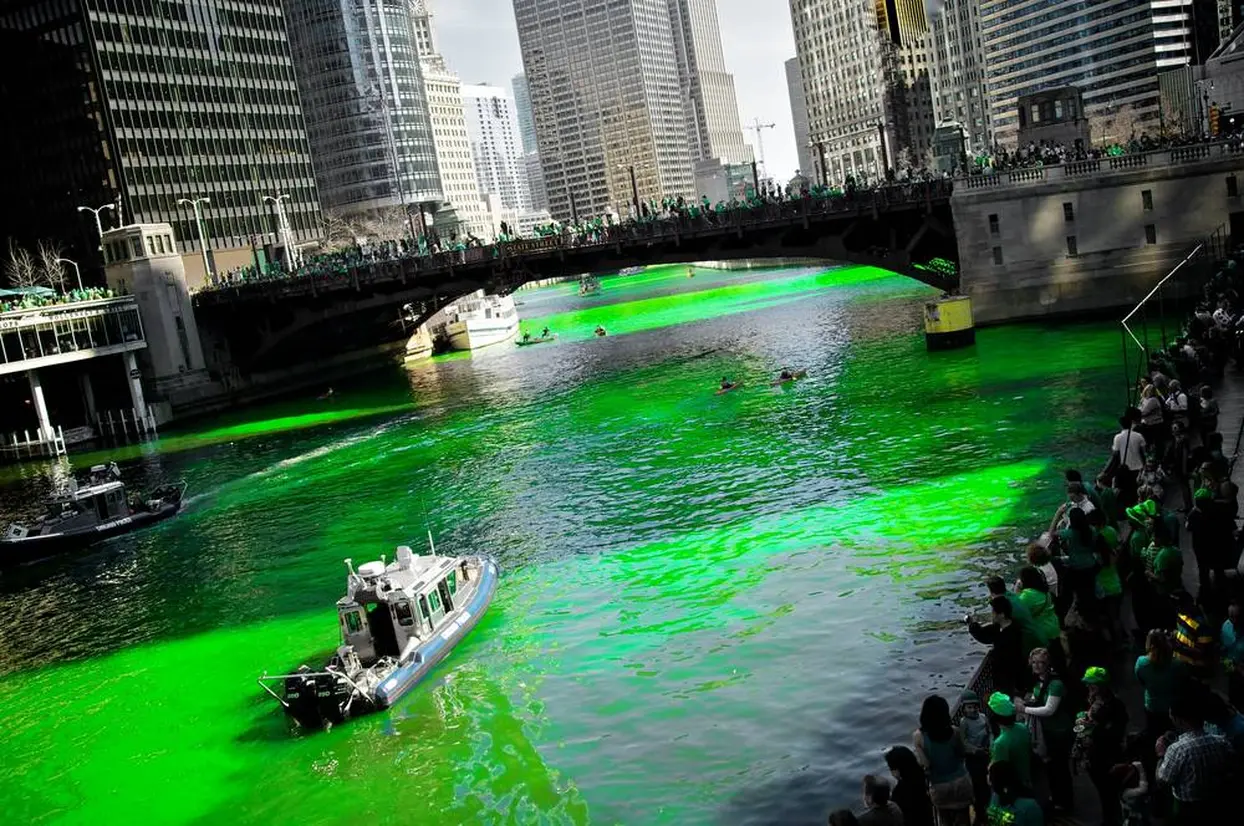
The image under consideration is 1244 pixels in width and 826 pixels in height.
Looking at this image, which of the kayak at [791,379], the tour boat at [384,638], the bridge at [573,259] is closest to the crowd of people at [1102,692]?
the tour boat at [384,638]

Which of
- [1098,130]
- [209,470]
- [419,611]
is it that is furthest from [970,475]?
[1098,130]

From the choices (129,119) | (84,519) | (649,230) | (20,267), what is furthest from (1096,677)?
(20,267)

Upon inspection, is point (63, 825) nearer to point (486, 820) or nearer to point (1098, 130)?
point (486, 820)

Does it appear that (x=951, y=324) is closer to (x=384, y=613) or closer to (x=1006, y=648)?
(x=384, y=613)

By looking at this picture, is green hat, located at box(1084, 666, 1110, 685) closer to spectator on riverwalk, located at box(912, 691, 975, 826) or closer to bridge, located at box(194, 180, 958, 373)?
spectator on riverwalk, located at box(912, 691, 975, 826)


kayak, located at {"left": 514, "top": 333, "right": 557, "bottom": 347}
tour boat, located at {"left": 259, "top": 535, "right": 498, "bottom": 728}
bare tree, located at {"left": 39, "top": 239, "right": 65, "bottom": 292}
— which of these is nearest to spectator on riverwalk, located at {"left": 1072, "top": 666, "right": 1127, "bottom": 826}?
tour boat, located at {"left": 259, "top": 535, "right": 498, "bottom": 728}

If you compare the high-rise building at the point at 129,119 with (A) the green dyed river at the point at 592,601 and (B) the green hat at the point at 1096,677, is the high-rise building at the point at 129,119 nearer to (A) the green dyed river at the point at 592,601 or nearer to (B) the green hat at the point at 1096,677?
(A) the green dyed river at the point at 592,601
